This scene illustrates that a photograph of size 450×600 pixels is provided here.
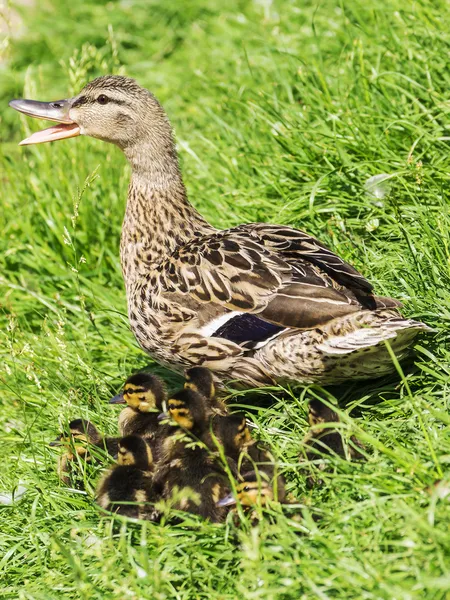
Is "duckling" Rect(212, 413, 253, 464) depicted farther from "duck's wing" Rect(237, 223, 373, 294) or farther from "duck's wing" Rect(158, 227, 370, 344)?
"duck's wing" Rect(237, 223, 373, 294)

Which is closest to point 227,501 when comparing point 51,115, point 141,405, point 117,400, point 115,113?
point 141,405

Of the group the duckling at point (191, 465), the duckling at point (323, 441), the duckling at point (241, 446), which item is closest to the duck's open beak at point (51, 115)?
the duckling at point (191, 465)

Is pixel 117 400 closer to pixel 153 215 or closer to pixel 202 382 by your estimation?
pixel 202 382

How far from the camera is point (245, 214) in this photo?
5188 mm

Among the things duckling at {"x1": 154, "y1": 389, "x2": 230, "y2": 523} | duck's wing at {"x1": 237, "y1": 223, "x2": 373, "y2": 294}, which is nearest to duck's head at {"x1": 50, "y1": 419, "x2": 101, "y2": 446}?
duckling at {"x1": 154, "y1": 389, "x2": 230, "y2": 523}

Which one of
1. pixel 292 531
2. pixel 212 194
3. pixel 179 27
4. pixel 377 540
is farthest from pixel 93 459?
pixel 179 27

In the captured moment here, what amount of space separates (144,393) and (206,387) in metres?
0.28

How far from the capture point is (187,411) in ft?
11.4

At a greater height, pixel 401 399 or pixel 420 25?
pixel 420 25

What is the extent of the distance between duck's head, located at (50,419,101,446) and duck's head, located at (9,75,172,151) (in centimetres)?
150

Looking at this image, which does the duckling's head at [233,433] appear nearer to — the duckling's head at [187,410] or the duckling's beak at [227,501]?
the duckling's head at [187,410]

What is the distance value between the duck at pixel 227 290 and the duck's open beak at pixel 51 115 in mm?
66

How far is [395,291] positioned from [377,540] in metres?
1.51

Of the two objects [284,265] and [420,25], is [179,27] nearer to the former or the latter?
[420,25]
